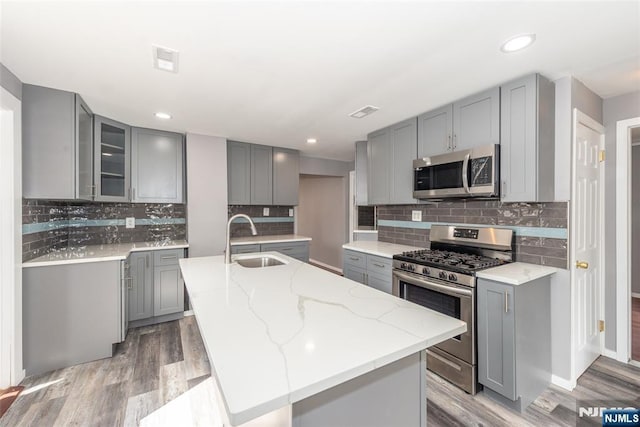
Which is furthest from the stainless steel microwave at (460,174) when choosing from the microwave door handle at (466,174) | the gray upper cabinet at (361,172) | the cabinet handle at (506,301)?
the gray upper cabinet at (361,172)

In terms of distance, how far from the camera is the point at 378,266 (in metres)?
2.81

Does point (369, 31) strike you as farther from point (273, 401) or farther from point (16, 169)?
point (16, 169)

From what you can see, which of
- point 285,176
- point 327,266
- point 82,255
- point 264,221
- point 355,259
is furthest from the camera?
point 327,266

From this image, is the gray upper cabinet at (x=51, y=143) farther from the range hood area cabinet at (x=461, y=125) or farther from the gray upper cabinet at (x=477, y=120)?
the gray upper cabinet at (x=477, y=120)

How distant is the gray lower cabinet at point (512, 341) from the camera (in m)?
1.76

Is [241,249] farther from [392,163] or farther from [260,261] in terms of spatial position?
[392,163]

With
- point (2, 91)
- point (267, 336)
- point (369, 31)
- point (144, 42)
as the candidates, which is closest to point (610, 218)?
point (369, 31)

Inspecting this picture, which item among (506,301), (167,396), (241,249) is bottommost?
(167,396)

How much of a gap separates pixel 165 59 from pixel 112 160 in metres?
1.91

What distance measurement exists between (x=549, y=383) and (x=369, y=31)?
2742 mm

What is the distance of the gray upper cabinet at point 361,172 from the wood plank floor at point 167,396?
7.44 feet

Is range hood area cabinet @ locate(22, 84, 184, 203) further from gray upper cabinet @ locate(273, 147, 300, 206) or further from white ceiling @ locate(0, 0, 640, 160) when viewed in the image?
gray upper cabinet @ locate(273, 147, 300, 206)

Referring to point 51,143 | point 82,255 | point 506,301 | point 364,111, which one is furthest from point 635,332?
point 51,143

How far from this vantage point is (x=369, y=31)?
1470 mm
